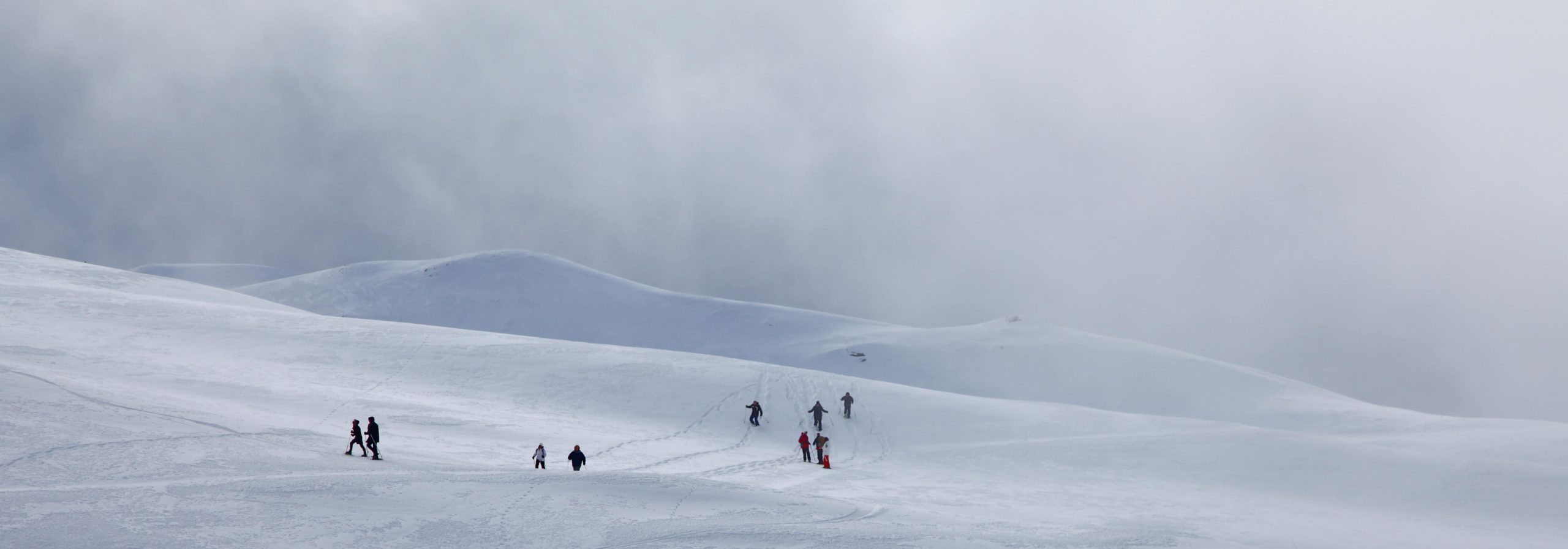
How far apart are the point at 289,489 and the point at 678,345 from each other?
54.4 metres

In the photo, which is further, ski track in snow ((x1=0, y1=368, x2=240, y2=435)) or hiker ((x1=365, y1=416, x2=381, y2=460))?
hiker ((x1=365, y1=416, x2=381, y2=460))

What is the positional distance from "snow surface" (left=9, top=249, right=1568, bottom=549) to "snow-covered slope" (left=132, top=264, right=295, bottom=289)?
230 feet

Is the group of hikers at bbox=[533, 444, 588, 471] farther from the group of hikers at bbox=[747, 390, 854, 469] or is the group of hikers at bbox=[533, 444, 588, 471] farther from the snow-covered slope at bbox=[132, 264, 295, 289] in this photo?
the snow-covered slope at bbox=[132, 264, 295, 289]

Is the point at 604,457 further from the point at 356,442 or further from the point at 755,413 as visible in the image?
the point at 755,413

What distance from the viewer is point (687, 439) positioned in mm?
26578

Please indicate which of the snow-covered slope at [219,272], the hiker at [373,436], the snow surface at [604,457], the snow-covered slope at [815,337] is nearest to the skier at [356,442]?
the hiker at [373,436]

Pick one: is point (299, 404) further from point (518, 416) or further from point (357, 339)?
point (357, 339)

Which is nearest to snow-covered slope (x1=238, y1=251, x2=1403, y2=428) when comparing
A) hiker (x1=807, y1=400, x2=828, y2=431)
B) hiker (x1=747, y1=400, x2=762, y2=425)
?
hiker (x1=807, y1=400, x2=828, y2=431)

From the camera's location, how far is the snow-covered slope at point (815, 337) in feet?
157

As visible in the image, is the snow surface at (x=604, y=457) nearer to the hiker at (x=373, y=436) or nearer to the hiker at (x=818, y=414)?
the hiker at (x=373, y=436)

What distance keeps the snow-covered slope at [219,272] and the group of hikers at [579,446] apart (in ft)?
314

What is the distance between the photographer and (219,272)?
368ft

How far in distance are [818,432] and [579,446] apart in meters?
8.04

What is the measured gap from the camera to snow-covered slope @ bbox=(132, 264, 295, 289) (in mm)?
108750
